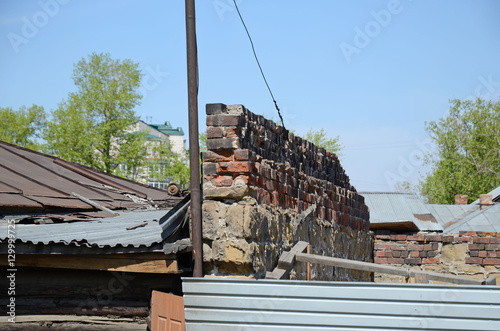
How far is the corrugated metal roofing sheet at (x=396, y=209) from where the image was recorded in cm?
1091

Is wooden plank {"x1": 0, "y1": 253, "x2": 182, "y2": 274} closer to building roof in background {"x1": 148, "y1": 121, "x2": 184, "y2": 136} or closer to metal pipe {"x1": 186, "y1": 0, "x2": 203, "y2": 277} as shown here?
metal pipe {"x1": 186, "y1": 0, "x2": 203, "y2": 277}

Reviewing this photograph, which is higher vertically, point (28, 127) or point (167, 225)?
point (28, 127)

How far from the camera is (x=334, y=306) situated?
4059 mm

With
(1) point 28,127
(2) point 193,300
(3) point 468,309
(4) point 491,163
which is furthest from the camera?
(4) point 491,163

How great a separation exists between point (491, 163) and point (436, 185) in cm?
355

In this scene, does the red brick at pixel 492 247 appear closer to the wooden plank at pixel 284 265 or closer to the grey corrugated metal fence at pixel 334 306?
the wooden plank at pixel 284 265

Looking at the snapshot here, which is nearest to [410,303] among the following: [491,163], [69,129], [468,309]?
[468,309]

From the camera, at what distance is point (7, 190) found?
20.6 ft

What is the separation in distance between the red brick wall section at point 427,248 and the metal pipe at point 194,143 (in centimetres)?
562

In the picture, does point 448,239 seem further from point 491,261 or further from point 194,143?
point 194,143

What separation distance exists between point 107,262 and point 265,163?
147 centimetres

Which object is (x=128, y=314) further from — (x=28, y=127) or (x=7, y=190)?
(x=28, y=127)

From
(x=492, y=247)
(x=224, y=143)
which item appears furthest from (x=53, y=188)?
(x=492, y=247)

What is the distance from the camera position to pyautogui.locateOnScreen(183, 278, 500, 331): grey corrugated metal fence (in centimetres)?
384
